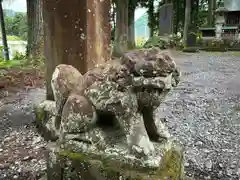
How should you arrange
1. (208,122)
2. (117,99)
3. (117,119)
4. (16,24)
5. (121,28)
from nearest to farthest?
(117,99), (117,119), (208,122), (121,28), (16,24)

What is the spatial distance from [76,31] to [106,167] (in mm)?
1506

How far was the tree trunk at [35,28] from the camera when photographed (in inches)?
289

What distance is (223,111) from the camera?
432 cm

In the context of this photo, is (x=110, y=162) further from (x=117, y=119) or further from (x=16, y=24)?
(x=16, y=24)

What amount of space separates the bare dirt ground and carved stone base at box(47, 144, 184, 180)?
74cm

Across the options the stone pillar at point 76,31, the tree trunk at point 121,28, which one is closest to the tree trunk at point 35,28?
the tree trunk at point 121,28

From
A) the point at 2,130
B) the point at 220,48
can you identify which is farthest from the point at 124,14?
the point at 2,130

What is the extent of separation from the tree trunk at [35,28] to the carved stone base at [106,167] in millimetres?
6051

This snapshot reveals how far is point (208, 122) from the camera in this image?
3.84m

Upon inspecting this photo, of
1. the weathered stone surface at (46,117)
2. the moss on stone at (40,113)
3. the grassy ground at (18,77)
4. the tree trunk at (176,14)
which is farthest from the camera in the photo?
the tree trunk at (176,14)

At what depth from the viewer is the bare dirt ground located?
2602 mm

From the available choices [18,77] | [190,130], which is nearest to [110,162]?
[190,130]

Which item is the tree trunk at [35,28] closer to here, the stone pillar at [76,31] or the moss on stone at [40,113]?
the moss on stone at [40,113]

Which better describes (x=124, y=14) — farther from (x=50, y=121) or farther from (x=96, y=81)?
(x=96, y=81)
